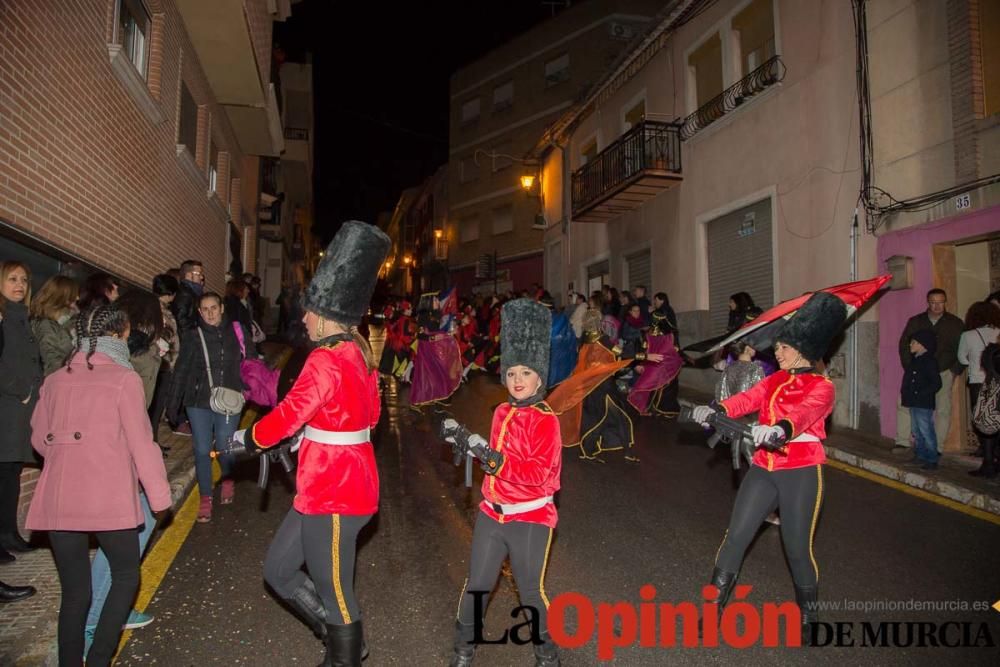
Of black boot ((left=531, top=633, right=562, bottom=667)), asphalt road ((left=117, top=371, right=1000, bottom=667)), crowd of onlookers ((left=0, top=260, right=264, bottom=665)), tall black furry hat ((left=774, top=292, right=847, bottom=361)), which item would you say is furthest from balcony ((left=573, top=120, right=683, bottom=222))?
black boot ((left=531, top=633, right=562, bottom=667))

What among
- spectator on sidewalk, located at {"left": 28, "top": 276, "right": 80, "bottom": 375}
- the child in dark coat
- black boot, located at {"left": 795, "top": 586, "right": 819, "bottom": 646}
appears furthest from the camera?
the child in dark coat

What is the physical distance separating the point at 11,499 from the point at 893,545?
6.51m

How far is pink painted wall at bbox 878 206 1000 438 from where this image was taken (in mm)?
8500

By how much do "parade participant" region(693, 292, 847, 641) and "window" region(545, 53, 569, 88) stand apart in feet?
89.9

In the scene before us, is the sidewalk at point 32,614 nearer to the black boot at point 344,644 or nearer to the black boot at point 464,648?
the black boot at point 344,644

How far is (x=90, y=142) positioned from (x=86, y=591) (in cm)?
593

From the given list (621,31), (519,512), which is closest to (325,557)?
(519,512)

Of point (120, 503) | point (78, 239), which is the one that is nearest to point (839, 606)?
point (120, 503)

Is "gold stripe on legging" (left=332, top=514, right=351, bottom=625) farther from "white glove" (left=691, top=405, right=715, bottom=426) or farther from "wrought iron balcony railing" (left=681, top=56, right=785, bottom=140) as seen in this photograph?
"wrought iron balcony railing" (left=681, top=56, right=785, bottom=140)

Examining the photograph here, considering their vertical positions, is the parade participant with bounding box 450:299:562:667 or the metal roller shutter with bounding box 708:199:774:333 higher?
the metal roller shutter with bounding box 708:199:774:333

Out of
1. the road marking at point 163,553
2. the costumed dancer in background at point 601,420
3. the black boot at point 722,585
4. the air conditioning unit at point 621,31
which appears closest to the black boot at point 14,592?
the road marking at point 163,553

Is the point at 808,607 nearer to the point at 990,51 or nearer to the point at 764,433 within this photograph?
Answer: the point at 764,433

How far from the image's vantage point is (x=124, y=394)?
9.70 ft

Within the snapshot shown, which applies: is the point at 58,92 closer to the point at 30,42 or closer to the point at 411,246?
the point at 30,42
